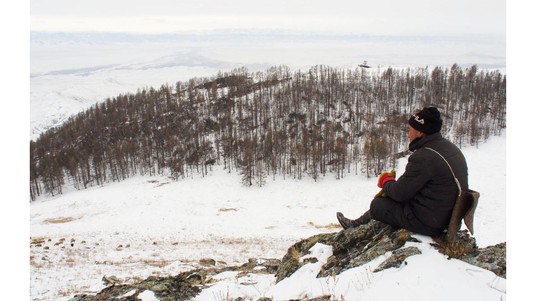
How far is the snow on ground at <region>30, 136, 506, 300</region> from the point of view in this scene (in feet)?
19.1

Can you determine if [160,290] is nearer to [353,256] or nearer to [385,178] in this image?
[353,256]

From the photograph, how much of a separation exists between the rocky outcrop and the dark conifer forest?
6167 centimetres

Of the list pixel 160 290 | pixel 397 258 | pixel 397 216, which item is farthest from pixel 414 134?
pixel 160 290

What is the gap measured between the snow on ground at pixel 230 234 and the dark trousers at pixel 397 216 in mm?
246

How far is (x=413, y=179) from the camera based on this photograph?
6.38 metres

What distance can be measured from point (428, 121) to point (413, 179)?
1251 millimetres

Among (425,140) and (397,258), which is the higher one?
(425,140)

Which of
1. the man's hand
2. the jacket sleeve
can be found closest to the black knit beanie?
the jacket sleeve

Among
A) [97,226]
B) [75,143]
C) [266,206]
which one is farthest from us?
[75,143]

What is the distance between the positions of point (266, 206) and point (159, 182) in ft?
111

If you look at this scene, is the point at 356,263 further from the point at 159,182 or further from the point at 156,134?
the point at 156,134

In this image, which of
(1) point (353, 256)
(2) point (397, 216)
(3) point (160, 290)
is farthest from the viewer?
(3) point (160, 290)

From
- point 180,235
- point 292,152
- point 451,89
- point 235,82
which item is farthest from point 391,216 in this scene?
point 235,82

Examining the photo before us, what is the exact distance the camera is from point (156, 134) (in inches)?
4350
